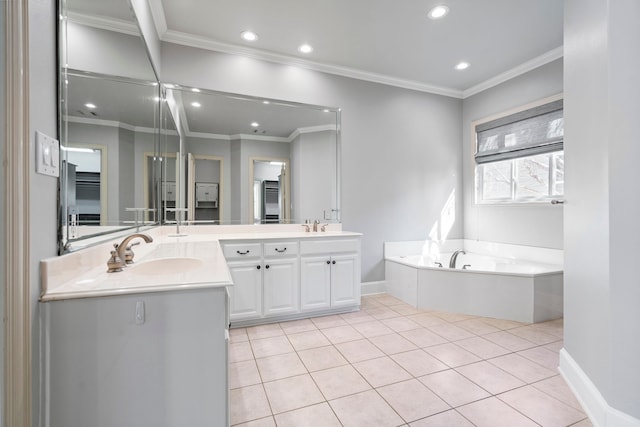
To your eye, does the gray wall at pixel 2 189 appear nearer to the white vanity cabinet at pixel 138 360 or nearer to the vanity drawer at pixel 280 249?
the white vanity cabinet at pixel 138 360

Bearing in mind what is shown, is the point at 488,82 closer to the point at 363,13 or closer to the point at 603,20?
the point at 363,13

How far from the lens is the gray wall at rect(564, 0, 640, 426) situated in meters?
1.36

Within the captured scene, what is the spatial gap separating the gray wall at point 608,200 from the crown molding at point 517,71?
5.77ft

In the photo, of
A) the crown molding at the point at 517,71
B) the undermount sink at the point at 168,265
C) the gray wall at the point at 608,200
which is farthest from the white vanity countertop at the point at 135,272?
the crown molding at the point at 517,71

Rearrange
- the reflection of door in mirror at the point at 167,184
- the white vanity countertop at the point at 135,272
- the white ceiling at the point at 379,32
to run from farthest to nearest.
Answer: the white ceiling at the point at 379,32
the reflection of door in mirror at the point at 167,184
the white vanity countertop at the point at 135,272

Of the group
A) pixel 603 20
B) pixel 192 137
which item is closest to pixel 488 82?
pixel 603 20

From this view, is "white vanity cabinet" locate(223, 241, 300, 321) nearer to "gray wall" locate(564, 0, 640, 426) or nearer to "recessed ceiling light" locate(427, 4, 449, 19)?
"gray wall" locate(564, 0, 640, 426)

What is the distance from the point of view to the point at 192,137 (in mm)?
2918

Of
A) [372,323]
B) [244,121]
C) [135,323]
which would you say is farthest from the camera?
[244,121]

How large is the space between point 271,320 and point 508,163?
11.3ft

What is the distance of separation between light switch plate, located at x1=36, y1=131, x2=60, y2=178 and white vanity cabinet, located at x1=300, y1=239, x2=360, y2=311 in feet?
6.70

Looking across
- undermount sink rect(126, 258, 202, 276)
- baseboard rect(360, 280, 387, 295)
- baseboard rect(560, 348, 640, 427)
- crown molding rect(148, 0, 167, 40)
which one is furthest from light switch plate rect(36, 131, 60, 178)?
baseboard rect(360, 280, 387, 295)

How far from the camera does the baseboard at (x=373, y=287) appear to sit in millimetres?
3668

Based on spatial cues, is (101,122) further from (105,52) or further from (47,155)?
(47,155)
